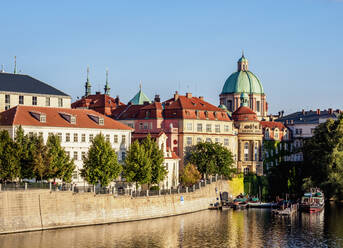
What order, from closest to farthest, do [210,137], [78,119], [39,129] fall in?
[39,129]
[78,119]
[210,137]

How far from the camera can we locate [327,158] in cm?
13275

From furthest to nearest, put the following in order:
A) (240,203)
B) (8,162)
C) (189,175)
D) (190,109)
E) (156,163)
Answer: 1. (190,109)
2. (240,203)
3. (189,175)
4. (156,163)
5. (8,162)

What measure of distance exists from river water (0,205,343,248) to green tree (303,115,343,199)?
20486 millimetres

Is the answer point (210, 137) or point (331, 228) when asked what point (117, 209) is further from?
point (210, 137)

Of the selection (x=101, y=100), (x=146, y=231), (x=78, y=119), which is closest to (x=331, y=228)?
(x=146, y=231)

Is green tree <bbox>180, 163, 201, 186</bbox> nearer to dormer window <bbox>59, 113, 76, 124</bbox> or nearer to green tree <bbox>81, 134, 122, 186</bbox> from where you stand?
green tree <bbox>81, 134, 122, 186</bbox>

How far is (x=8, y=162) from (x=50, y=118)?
716 inches

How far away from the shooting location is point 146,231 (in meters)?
89.4

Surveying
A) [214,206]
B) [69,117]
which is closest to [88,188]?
[69,117]

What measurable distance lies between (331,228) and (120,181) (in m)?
35.3

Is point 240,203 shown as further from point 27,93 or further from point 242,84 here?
point 242,84

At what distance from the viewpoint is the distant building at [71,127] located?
102000 millimetres

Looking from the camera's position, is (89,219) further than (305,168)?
No

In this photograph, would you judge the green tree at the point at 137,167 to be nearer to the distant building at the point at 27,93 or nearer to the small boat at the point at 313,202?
the distant building at the point at 27,93
